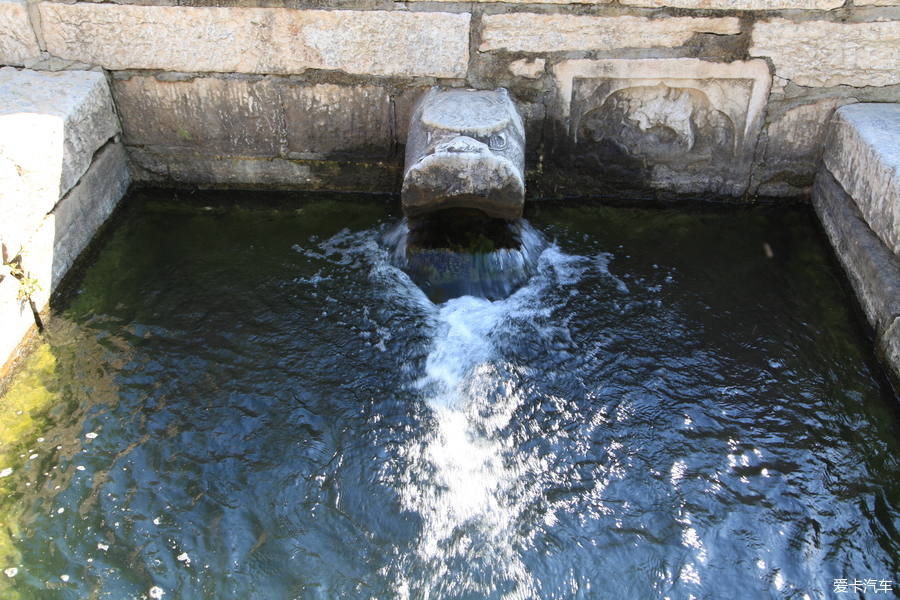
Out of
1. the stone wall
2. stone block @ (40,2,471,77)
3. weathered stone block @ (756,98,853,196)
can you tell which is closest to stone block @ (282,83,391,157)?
Answer: the stone wall

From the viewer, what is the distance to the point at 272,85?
3.73m

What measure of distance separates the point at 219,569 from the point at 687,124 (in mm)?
3365

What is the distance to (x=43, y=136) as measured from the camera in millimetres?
3051

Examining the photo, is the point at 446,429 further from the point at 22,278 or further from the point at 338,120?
the point at 338,120

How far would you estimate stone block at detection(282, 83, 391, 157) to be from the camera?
12.3 feet

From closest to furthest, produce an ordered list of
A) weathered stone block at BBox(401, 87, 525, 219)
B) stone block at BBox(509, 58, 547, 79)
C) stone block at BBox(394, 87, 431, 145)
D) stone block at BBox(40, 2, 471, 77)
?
weathered stone block at BBox(401, 87, 525, 219) → stone block at BBox(40, 2, 471, 77) → stone block at BBox(509, 58, 547, 79) → stone block at BBox(394, 87, 431, 145)

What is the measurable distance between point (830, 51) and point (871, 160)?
A: 78 cm

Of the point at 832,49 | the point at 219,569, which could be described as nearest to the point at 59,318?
the point at 219,569

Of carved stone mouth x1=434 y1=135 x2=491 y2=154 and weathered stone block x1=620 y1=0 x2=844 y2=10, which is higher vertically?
weathered stone block x1=620 y1=0 x2=844 y2=10

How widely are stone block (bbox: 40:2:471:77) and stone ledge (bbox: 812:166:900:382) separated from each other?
7.15 ft

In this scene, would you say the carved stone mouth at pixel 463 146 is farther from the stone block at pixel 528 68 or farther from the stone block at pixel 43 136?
the stone block at pixel 43 136

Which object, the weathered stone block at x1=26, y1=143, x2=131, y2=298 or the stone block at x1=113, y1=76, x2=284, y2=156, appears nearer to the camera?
the weathered stone block at x1=26, y1=143, x2=131, y2=298

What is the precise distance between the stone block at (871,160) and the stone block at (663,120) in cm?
43

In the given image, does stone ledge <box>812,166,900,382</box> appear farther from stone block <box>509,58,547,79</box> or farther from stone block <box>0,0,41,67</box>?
stone block <box>0,0,41,67</box>
